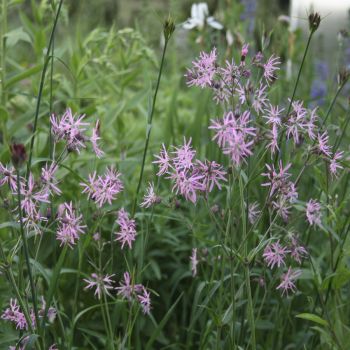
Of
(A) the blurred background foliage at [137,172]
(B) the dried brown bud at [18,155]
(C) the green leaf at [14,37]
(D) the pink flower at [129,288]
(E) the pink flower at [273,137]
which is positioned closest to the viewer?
(B) the dried brown bud at [18,155]

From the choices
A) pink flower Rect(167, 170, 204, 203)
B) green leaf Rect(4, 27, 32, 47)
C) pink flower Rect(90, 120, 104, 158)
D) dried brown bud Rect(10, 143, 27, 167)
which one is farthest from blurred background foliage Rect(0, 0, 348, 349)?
dried brown bud Rect(10, 143, 27, 167)

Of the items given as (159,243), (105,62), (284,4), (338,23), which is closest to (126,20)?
(284,4)

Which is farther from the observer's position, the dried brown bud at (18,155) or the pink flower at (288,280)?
the pink flower at (288,280)

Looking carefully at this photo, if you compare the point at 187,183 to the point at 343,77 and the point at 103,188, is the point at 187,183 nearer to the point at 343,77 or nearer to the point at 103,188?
the point at 103,188

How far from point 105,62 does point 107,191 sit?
1.14 metres

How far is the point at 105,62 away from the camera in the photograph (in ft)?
7.36

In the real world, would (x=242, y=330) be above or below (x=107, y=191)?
below

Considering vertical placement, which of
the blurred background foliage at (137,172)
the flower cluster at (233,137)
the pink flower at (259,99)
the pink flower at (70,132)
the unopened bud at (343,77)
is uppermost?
the unopened bud at (343,77)

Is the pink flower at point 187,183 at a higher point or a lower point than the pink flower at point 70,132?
lower

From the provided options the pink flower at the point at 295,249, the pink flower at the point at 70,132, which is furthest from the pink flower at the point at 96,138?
the pink flower at the point at 295,249

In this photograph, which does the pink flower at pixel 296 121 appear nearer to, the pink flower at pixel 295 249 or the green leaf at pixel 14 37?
the pink flower at pixel 295 249

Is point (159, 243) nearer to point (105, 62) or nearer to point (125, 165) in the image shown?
point (125, 165)

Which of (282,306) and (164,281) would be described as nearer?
(282,306)

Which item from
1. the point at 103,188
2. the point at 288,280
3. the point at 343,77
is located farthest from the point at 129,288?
the point at 343,77
